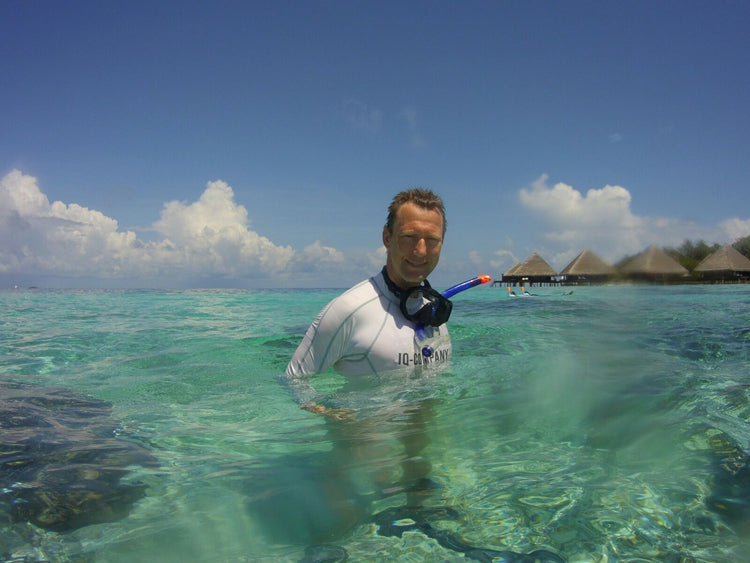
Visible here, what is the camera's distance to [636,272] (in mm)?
4273

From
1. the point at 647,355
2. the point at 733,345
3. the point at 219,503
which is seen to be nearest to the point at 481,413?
the point at 219,503

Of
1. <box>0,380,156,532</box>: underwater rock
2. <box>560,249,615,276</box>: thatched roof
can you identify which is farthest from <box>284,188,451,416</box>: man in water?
<box>560,249,615,276</box>: thatched roof

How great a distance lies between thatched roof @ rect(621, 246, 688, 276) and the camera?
4.08 metres

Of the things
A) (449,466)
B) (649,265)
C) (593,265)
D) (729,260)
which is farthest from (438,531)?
(729,260)

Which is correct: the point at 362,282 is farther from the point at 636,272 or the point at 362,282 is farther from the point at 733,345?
the point at 733,345

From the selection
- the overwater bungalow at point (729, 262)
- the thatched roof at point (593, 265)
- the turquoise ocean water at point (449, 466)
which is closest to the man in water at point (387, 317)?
the turquoise ocean water at point (449, 466)

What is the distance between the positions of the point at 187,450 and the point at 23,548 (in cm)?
100

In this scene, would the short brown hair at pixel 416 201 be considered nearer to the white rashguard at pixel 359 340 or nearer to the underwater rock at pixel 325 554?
the white rashguard at pixel 359 340

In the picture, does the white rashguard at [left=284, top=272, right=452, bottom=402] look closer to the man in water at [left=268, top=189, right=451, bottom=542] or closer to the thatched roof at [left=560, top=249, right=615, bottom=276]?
the man in water at [left=268, top=189, right=451, bottom=542]

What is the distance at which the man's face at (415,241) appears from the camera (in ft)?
9.74

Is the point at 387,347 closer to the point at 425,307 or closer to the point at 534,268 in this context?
the point at 425,307

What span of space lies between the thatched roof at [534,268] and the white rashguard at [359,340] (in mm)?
53714

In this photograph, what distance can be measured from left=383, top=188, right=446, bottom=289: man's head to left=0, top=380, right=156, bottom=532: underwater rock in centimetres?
181

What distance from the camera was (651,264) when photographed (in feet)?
13.6
